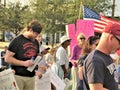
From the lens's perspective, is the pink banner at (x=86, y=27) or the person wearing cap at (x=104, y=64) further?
the pink banner at (x=86, y=27)

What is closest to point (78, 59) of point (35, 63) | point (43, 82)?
point (43, 82)

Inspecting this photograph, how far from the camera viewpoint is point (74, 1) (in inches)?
1533

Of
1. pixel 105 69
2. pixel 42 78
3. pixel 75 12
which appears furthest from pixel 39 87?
pixel 75 12

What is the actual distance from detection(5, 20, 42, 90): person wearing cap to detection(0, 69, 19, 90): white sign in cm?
30

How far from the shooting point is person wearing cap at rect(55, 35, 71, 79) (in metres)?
10.0

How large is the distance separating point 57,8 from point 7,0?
842 centimetres

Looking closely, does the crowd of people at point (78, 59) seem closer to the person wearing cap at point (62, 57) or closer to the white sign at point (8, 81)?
the person wearing cap at point (62, 57)

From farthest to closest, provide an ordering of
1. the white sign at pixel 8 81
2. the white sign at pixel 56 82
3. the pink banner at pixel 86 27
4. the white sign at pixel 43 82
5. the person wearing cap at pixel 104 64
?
the pink banner at pixel 86 27 → the white sign at pixel 56 82 → the white sign at pixel 43 82 → the white sign at pixel 8 81 → the person wearing cap at pixel 104 64

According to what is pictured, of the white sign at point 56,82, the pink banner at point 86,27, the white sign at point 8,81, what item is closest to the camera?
the white sign at point 8,81

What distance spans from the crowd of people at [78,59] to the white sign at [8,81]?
11.9 inches

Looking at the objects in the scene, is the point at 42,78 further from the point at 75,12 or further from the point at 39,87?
the point at 75,12

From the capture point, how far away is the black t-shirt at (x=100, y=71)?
3.85 m

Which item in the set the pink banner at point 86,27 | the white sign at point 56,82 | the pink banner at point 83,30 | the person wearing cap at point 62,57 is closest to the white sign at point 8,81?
the white sign at point 56,82

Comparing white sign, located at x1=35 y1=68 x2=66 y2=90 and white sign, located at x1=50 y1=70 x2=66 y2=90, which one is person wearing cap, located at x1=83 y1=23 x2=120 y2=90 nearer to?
white sign, located at x1=35 y1=68 x2=66 y2=90
